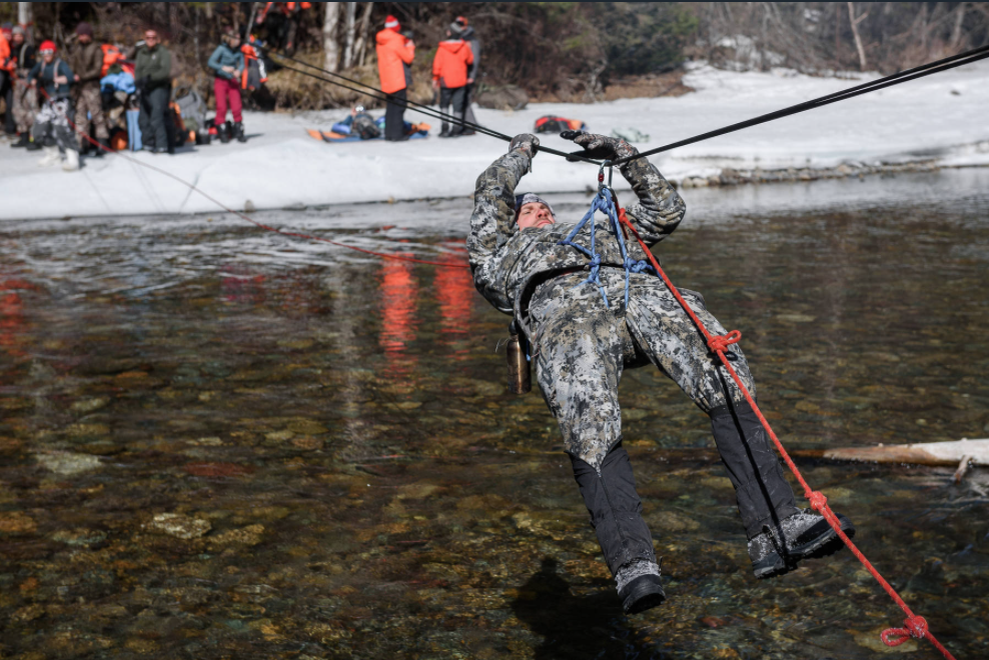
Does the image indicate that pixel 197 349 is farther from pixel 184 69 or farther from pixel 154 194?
pixel 184 69

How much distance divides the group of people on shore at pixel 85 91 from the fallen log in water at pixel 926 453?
13.4 metres

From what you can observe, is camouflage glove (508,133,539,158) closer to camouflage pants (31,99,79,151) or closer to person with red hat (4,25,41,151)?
camouflage pants (31,99,79,151)

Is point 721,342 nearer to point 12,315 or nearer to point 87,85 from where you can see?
point 12,315

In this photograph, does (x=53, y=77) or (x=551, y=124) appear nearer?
(x=53, y=77)

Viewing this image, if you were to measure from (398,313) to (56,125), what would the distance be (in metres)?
9.28

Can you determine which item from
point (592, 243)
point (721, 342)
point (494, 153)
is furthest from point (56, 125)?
point (721, 342)

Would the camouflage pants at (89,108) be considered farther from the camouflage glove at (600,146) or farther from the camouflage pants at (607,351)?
the camouflage pants at (607,351)

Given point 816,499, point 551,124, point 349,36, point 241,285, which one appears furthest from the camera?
point 349,36

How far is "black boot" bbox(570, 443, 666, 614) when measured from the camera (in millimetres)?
3654

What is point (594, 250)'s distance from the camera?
477 cm

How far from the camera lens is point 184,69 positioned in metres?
25.1

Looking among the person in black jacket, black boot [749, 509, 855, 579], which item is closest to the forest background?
the person in black jacket

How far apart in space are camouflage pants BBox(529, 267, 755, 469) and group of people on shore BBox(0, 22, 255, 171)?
13780 millimetres

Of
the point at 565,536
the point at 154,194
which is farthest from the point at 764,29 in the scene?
the point at 565,536
